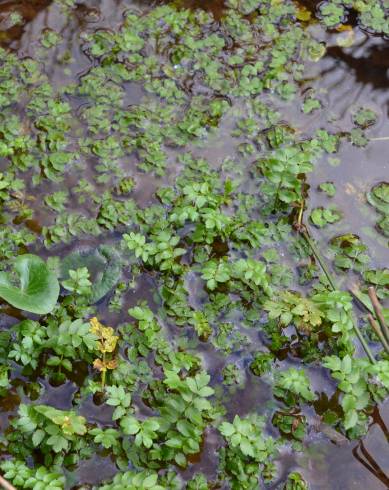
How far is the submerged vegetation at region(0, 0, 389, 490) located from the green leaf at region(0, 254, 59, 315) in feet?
0.04

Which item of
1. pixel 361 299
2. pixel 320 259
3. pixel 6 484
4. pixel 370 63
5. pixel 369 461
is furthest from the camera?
pixel 370 63

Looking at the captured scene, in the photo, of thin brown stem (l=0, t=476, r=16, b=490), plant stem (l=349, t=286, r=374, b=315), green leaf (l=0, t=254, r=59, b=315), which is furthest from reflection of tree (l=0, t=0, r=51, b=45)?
thin brown stem (l=0, t=476, r=16, b=490)

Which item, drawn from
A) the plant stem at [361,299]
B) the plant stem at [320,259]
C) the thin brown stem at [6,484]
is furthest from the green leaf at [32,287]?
the plant stem at [361,299]

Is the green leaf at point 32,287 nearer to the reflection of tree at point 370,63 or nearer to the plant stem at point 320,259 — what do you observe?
the plant stem at point 320,259

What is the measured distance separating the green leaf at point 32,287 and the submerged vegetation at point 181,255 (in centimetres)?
1

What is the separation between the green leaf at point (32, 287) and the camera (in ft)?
11.3

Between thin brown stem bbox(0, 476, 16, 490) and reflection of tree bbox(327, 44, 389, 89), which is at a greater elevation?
reflection of tree bbox(327, 44, 389, 89)

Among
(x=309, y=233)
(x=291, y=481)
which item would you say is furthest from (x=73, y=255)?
(x=291, y=481)

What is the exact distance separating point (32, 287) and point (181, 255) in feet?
3.21

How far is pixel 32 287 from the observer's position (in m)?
3.61

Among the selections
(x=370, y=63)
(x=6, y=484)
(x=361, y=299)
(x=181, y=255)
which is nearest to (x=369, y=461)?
(x=361, y=299)

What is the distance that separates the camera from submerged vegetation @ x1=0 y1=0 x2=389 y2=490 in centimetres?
340

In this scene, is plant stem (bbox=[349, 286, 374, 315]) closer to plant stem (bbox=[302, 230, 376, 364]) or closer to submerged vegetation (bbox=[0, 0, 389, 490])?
submerged vegetation (bbox=[0, 0, 389, 490])

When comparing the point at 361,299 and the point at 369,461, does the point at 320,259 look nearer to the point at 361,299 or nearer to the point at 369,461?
the point at 361,299
